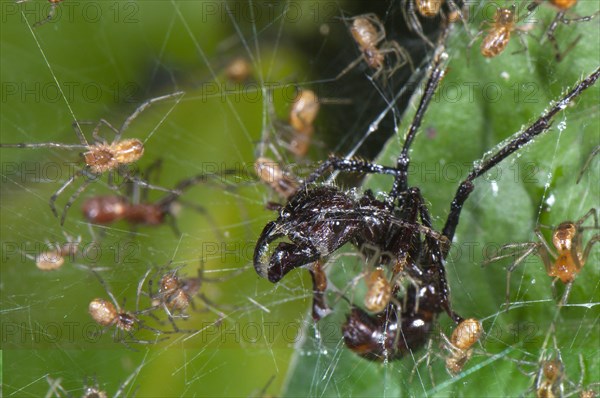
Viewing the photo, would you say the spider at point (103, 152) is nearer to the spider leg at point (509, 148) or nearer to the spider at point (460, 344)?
the spider leg at point (509, 148)

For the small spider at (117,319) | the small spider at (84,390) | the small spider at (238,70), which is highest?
the small spider at (238,70)

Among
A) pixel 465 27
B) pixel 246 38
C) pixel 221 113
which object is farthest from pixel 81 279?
pixel 465 27

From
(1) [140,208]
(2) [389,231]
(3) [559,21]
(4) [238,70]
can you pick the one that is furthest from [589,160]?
(1) [140,208]

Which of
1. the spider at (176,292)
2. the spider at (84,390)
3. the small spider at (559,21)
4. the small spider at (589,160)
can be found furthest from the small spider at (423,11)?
the spider at (84,390)

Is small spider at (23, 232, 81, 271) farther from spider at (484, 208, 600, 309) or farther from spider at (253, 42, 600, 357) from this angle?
spider at (484, 208, 600, 309)

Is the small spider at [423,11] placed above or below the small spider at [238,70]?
above

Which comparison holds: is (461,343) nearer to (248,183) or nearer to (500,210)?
(500,210)

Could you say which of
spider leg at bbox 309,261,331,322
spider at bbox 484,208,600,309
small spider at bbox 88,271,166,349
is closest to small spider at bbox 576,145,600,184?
spider at bbox 484,208,600,309
